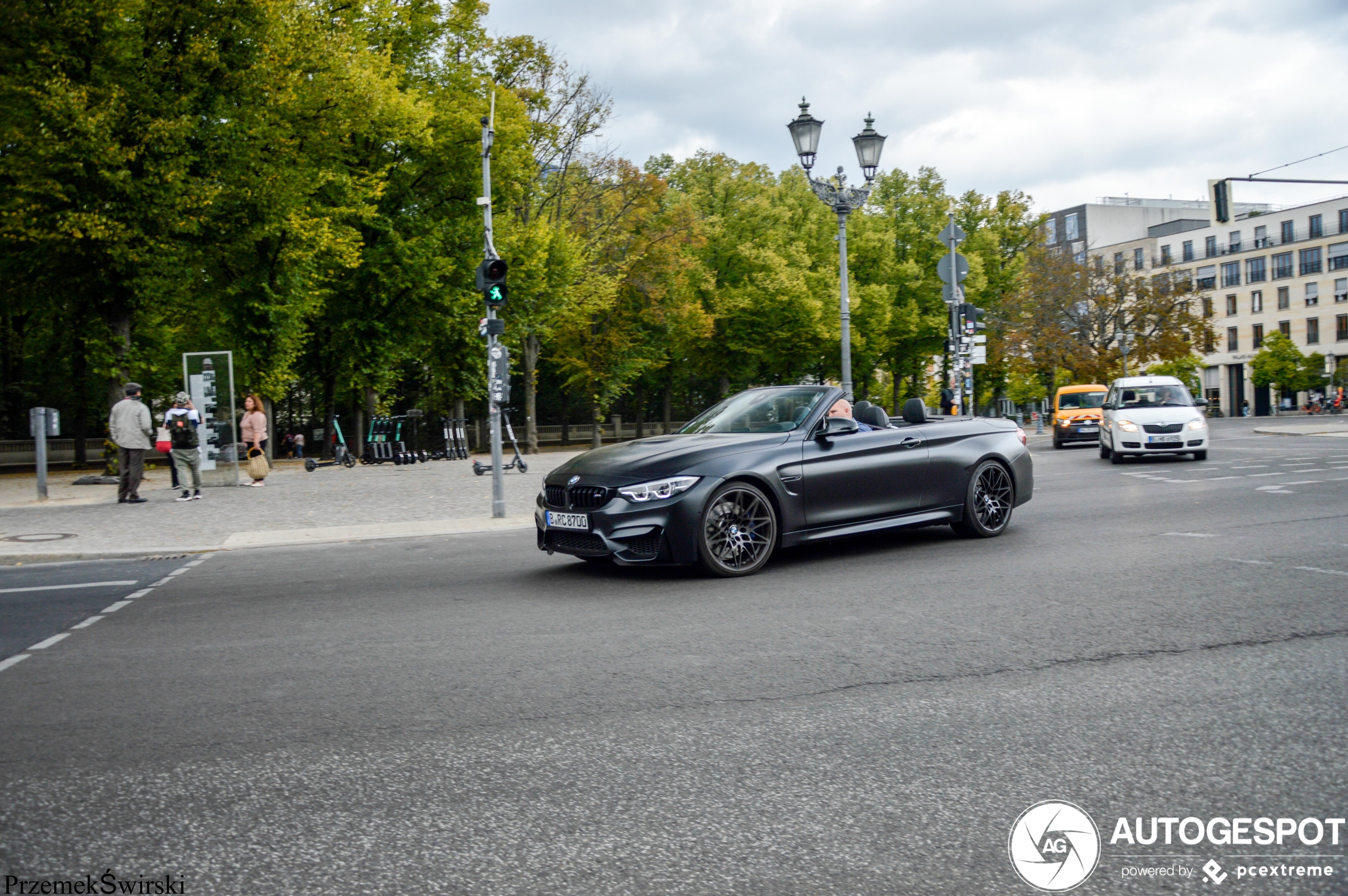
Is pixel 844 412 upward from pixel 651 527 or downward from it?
upward

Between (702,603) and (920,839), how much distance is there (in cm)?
413

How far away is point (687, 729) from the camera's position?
4438 millimetres

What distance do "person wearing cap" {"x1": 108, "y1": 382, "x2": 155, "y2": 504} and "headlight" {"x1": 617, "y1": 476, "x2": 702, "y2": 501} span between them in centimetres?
1344

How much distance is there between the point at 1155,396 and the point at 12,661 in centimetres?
2148

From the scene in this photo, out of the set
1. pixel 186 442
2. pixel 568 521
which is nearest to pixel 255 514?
pixel 186 442

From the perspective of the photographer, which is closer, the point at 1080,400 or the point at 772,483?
the point at 772,483

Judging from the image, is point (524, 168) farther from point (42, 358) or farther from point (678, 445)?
point (678, 445)

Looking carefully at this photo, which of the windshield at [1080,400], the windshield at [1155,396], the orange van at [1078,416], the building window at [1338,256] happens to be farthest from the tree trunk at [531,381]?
the building window at [1338,256]

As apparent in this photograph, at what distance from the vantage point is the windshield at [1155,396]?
2231cm

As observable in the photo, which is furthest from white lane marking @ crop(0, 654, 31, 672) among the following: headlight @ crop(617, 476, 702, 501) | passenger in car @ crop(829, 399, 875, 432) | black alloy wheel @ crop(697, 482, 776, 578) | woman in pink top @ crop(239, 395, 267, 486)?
woman in pink top @ crop(239, 395, 267, 486)

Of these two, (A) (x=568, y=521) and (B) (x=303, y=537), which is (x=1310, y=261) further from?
(A) (x=568, y=521)

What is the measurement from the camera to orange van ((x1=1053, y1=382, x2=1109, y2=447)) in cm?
3231

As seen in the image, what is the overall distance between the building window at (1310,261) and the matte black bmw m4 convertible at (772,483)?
91541 millimetres

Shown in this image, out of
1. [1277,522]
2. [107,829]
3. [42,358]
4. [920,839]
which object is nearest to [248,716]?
[107,829]
